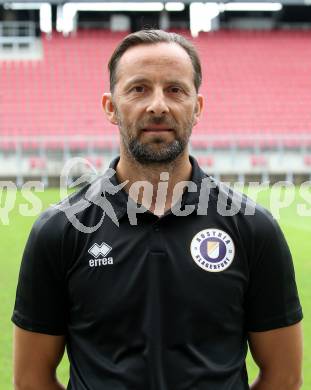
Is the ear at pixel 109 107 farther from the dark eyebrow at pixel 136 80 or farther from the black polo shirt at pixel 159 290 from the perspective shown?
the black polo shirt at pixel 159 290

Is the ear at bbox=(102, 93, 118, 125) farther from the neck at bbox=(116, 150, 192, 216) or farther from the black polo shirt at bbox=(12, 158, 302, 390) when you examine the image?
the black polo shirt at bbox=(12, 158, 302, 390)

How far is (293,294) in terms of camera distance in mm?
1790

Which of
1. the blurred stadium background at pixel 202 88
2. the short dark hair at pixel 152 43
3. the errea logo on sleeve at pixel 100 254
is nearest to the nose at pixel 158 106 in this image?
the short dark hair at pixel 152 43

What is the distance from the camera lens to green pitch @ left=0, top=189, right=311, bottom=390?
4039mm

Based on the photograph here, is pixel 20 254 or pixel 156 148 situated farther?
pixel 20 254

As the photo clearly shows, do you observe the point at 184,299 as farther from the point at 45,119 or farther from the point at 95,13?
the point at 95,13

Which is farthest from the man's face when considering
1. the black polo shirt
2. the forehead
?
the black polo shirt

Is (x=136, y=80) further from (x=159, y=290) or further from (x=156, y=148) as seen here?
(x=159, y=290)

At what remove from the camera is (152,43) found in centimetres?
175

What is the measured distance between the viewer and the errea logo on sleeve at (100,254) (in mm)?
1685

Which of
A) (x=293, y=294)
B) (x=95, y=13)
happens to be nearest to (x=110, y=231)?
(x=293, y=294)

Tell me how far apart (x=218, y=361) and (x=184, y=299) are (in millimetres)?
176

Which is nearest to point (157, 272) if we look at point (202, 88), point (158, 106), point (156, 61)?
point (158, 106)

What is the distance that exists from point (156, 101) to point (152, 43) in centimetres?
17
